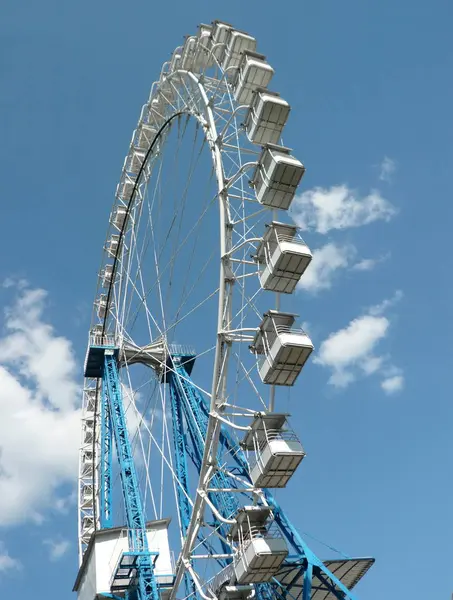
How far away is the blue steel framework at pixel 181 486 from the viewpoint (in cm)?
2356

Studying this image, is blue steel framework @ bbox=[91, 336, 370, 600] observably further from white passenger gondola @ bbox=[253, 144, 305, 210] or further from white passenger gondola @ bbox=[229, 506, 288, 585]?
white passenger gondola @ bbox=[253, 144, 305, 210]

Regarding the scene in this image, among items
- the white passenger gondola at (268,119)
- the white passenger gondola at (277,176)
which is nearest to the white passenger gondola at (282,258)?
the white passenger gondola at (277,176)

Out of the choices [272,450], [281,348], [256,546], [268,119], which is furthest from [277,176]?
[256,546]

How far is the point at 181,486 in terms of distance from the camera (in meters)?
26.3

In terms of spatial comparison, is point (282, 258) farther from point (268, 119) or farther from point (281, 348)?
point (268, 119)

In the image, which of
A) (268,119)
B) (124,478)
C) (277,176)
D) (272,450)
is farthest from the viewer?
(124,478)

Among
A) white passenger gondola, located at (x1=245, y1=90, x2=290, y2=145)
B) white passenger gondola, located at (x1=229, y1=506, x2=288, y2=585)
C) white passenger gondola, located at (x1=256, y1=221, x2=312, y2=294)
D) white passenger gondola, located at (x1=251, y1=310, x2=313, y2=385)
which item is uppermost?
white passenger gondola, located at (x1=245, y1=90, x2=290, y2=145)

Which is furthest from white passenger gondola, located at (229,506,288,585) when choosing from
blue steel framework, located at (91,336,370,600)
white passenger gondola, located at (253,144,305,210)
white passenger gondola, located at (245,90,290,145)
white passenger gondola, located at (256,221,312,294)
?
white passenger gondola, located at (245,90,290,145)

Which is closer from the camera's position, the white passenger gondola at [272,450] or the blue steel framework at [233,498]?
the white passenger gondola at [272,450]

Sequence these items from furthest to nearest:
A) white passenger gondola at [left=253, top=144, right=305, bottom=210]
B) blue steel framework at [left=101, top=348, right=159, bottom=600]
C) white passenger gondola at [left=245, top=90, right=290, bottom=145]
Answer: blue steel framework at [left=101, top=348, right=159, bottom=600]
white passenger gondola at [left=245, top=90, right=290, bottom=145]
white passenger gondola at [left=253, top=144, right=305, bottom=210]

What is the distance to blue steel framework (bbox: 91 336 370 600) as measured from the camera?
2356cm

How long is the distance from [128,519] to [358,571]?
9.27 m

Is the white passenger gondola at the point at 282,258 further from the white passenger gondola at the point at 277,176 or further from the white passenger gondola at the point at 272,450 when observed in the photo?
the white passenger gondola at the point at 272,450

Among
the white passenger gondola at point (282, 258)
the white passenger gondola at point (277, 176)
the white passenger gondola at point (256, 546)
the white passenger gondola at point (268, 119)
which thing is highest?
the white passenger gondola at point (268, 119)
